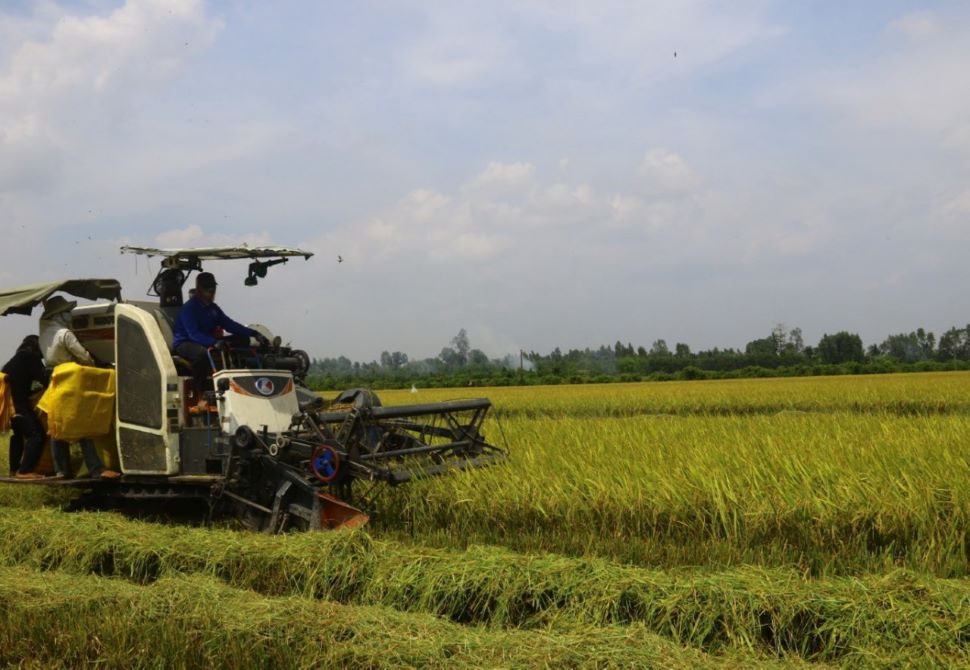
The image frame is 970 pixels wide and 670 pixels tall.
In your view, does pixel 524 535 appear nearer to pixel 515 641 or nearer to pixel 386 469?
pixel 386 469

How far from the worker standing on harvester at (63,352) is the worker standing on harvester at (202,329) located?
0.95 m

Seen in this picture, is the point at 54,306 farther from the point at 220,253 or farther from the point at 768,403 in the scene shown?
the point at 768,403

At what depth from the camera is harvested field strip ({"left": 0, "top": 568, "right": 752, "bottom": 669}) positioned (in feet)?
11.7

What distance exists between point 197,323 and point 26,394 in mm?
2261

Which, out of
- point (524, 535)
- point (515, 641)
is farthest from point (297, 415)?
point (515, 641)

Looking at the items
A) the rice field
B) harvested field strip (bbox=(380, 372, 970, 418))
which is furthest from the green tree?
the rice field

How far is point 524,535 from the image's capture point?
6156mm

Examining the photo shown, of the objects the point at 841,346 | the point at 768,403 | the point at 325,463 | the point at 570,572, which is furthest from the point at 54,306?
the point at 841,346

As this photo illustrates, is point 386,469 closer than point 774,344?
Yes

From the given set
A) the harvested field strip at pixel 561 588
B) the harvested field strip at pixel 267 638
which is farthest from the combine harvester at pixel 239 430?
the harvested field strip at pixel 267 638

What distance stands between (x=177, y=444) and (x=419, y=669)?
4.40m

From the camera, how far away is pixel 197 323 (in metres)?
7.40

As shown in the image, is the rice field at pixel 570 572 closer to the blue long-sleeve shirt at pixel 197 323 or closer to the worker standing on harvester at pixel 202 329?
the worker standing on harvester at pixel 202 329

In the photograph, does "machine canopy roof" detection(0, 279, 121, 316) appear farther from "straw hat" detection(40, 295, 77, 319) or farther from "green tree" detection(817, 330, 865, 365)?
"green tree" detection(817, 330, 865, 365)
